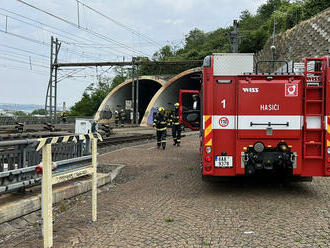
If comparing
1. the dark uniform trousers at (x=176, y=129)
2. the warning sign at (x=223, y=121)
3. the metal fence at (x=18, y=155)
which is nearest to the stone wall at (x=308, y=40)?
the dark uniform trousers at (x=176, y=129)

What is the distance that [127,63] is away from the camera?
133 ft

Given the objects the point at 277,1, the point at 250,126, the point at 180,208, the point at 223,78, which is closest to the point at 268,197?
the point at 250,126

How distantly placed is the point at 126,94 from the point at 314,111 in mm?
48286

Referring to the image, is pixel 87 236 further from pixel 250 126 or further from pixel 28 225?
pixel 250 126

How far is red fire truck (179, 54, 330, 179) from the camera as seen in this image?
676cm

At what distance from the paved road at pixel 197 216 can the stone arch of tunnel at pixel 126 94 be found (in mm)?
39927

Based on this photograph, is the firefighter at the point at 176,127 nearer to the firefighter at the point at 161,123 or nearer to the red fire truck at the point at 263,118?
the firefighter at the point at 161,123

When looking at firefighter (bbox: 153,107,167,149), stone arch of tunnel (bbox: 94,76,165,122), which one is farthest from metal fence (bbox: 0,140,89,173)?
stone arch of tunnel (bbox: 94,76,165,122)

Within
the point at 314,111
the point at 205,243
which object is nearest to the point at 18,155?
the point at 205,243

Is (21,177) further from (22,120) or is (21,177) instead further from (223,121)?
(22,120)

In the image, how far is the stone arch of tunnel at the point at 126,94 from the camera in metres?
49.5

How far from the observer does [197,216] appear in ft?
19.3

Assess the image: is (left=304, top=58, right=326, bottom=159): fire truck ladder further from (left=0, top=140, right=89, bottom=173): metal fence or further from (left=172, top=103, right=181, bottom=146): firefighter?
(left=172, top=103, right=181, bottom=146): firefighter

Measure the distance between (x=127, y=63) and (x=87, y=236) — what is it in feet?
121
